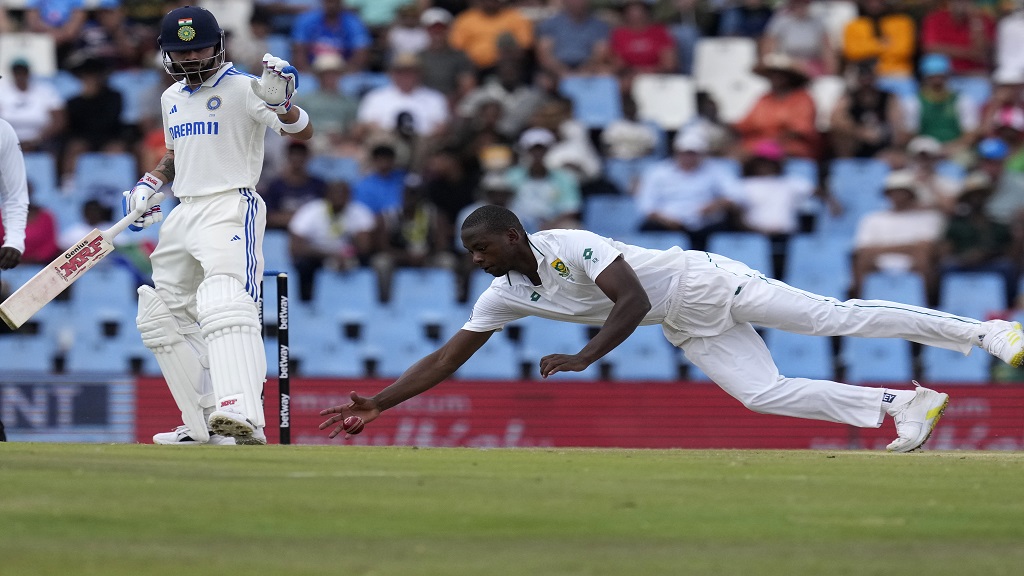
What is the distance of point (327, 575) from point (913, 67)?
13.2m

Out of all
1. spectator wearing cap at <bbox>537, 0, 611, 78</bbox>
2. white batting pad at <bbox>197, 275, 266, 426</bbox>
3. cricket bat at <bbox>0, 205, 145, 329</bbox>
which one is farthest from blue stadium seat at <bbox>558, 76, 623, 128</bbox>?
white batting pad at <bbox>197, 275, 266, 426</bbox>

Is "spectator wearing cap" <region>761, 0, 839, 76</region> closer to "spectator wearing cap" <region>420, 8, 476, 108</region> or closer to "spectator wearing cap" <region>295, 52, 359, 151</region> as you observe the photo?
"spectator wearing cap" <region>420, 8, 476, 108</region>

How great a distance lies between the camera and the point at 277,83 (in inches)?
316

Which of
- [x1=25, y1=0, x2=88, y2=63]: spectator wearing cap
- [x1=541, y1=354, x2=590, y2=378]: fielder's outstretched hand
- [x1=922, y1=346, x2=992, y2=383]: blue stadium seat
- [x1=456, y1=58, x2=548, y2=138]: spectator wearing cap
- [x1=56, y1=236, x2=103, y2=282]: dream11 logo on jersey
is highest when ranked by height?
[x1=25, y1=0, x2=88, y2=63]: spectator wearing cap

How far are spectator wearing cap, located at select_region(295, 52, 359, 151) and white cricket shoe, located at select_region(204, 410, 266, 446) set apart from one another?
313 inches

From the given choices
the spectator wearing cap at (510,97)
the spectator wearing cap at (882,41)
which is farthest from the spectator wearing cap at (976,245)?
the spectator wearing cap at (510,97)

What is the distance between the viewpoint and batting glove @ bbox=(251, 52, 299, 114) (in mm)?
7977

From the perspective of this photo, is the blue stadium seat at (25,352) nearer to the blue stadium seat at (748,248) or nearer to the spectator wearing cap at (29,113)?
the spectator wearing cap at (29,113)

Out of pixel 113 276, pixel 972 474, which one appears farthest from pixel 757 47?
pixel 972 474

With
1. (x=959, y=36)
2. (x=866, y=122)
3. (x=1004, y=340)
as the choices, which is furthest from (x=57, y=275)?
(x=959, y=36)

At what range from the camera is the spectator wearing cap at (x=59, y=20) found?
672 inches

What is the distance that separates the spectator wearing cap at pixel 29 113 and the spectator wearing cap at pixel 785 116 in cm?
708

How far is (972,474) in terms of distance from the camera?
6.97 meters

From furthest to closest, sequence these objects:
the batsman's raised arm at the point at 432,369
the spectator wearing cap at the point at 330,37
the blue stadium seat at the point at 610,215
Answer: the spectator wearing cap at the point at 330,37
the blue stadium seat at the point at 610,215
the batsman's raised arm at the point at 432,369
